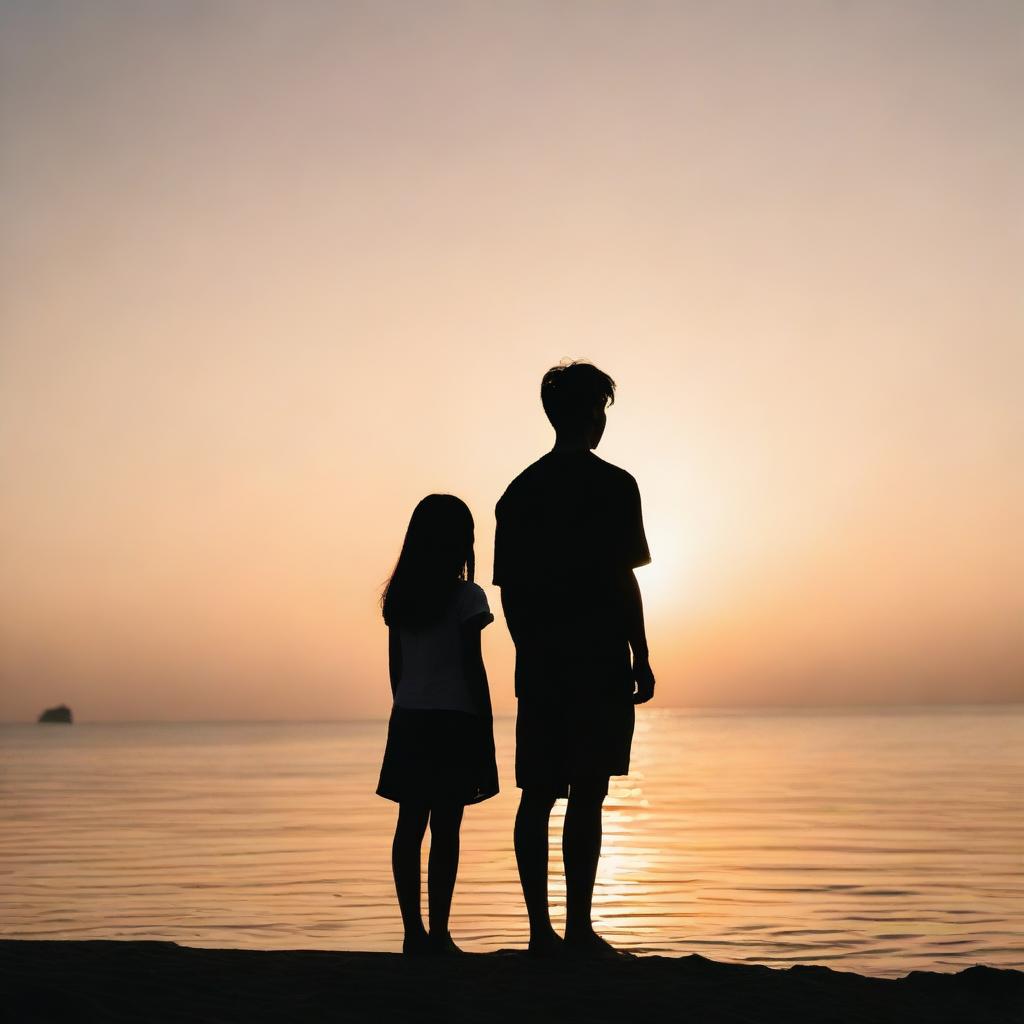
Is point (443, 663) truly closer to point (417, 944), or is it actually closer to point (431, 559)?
point (431, 559)

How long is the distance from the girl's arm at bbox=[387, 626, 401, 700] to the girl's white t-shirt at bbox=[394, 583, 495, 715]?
0.10 meters

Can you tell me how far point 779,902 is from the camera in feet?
34.1

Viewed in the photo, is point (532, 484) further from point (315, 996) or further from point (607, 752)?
point (315, 996)

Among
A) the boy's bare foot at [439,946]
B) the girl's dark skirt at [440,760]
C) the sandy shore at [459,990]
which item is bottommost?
the boy's bare foot at [439,946]

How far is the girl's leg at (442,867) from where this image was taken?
5383 millimetres

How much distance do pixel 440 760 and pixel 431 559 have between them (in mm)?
810

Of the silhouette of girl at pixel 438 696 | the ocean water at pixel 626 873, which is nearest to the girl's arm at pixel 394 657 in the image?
the silhouette of girl at pixel 438 696

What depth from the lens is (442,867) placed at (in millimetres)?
5449

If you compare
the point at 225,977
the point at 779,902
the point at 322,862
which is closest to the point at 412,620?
the point at 225,977

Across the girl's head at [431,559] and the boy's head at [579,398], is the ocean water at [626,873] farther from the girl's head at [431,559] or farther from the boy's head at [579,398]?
the boy's head at [579,398]

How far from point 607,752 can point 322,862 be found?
29.0 ft

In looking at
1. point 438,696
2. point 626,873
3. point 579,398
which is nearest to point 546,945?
point 438,696

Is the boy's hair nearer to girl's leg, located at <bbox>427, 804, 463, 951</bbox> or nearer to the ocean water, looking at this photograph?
girl's leg, located at <bbox>427, 804, 463, 951</bbox>

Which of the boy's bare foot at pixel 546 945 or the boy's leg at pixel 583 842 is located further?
the boy's leg at pixel 583 842
